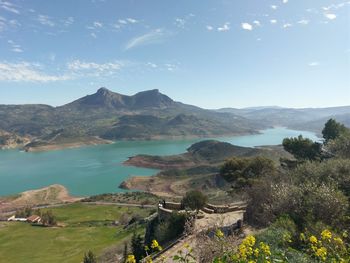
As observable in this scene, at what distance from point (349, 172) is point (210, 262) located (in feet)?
55.9

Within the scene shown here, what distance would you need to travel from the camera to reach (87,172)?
12950 centimetres

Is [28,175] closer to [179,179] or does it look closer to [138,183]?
[138,183]

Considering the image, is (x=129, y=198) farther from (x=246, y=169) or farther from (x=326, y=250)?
(x=326, y=250)

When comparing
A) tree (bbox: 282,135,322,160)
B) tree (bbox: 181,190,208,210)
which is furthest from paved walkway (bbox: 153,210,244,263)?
tree (bbox: 282,135,322,160)

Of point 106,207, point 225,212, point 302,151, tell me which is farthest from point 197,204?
point 106,207

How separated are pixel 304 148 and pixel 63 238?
3538cm

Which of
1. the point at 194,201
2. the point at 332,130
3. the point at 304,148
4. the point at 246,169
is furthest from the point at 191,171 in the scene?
the point at 194,201

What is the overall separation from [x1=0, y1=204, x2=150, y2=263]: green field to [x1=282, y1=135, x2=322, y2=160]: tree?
22329 mm

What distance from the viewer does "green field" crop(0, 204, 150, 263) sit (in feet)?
142

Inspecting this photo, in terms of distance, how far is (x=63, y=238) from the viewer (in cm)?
5159

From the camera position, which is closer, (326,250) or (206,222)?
(326,250)

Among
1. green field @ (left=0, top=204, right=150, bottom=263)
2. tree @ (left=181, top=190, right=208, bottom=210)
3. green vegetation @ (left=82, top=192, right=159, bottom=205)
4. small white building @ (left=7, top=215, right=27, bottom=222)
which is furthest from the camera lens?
green vegetation @ (left=82, top=192, right=159, bottom=205)

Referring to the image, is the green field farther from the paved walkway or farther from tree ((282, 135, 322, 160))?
tree ((282, 135, 322, 160))

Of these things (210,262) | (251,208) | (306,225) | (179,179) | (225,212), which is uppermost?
(210,262)
